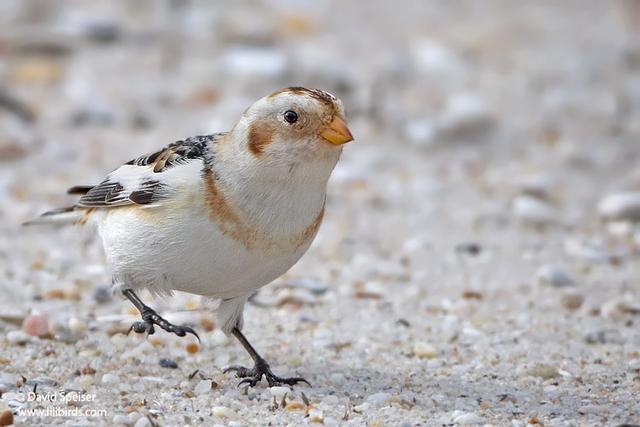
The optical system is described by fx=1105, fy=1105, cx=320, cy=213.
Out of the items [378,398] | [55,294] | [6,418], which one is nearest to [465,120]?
[55,294]

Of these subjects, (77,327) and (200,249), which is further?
(77,327)

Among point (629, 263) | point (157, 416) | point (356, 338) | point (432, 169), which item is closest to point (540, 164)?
point (432, 169)

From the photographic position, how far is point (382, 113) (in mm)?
8469

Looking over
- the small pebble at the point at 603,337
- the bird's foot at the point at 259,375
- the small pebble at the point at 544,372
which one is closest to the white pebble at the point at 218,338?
the bird's foot at the point at 259,375

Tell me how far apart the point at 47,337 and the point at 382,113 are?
429cm

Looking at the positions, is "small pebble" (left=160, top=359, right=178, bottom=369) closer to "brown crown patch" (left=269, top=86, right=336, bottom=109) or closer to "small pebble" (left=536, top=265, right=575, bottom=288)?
"brown crown patch" (left=269, top=86, right=336, bottom=109)

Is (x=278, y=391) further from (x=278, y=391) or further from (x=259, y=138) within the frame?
(x=259, y=138)

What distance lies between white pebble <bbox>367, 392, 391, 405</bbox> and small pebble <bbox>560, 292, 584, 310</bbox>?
5.47 feet

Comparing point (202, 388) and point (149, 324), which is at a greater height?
point (149, 324)

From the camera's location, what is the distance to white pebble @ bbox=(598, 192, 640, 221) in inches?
269

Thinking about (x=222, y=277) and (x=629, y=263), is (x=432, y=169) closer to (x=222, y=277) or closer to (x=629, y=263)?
(x=629, y=263)

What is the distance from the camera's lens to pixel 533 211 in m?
6.90

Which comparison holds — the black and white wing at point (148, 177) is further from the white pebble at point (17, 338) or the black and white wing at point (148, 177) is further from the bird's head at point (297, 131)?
the white pebble at point (17, 338)

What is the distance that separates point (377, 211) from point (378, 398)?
2961 millimetres
